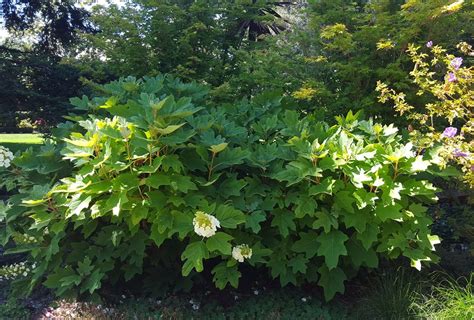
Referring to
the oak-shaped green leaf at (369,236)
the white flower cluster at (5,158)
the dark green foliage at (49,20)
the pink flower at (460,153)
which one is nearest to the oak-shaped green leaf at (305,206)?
the oak-shaped green leaf at (369,236)

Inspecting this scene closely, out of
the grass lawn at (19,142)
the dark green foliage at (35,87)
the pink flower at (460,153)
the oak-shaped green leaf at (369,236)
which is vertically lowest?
the grass lawn at (19,142)

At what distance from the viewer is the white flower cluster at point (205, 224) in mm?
2369

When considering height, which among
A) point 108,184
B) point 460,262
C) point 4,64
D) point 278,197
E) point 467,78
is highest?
point 467,78

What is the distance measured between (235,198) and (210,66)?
3781 millimetres

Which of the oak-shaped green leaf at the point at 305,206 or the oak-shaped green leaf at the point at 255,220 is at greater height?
the oak-shaped green leaf at the point at 305,206

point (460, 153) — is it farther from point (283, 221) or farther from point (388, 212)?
point (283, 221)

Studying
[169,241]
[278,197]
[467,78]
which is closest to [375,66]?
[467,78]

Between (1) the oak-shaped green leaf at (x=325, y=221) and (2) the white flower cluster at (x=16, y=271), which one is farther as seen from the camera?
(2) the white flower cluster at (x=16, y=271)

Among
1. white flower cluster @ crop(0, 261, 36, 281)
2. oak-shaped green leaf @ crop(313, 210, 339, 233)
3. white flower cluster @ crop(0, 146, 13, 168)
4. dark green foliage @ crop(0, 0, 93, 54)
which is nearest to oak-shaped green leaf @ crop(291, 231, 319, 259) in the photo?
oak-shaped green leaf @ crop(313, 210, 339, 233)

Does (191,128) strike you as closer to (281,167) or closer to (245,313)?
(281,167)

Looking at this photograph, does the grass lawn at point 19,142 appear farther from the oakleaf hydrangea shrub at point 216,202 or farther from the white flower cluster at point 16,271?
the oakleaf hydrangea shrub at point 216,202

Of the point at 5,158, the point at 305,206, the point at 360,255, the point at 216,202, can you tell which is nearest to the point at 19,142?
the point at 5,158

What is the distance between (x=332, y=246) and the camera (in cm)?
262

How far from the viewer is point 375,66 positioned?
14.8 ft
